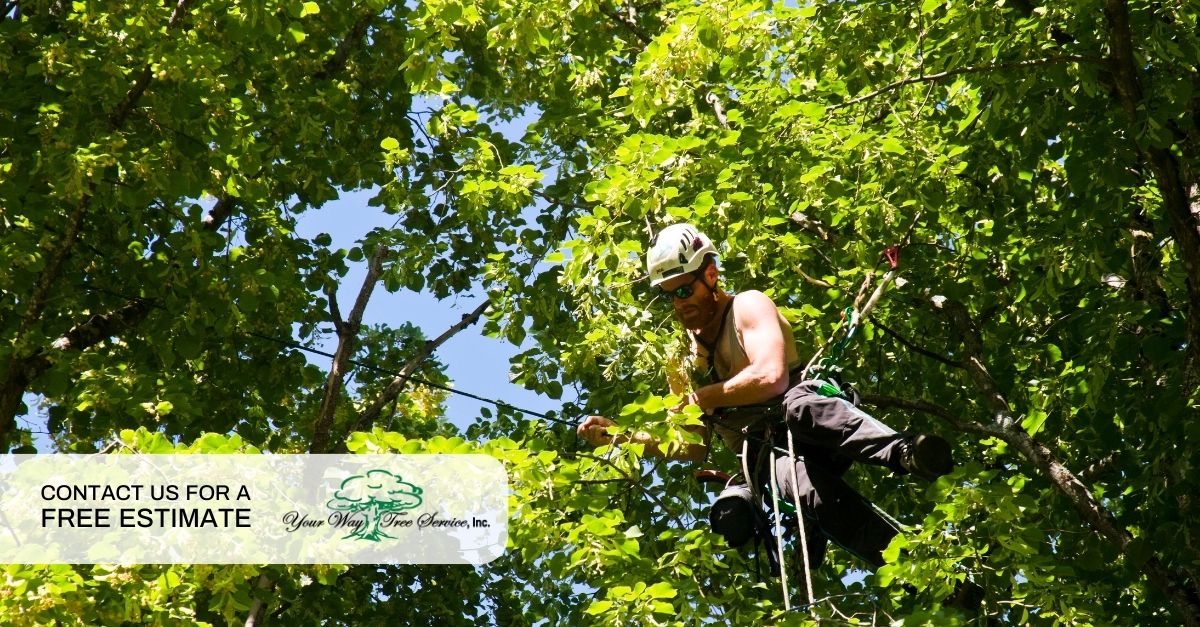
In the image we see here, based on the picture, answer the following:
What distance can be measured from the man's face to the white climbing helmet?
31mm

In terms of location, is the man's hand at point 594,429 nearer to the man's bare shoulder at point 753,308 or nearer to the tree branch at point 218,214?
the man's bare shoulder at point 753,308

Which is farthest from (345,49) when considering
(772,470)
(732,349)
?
(772,470)

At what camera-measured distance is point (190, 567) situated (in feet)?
18.3

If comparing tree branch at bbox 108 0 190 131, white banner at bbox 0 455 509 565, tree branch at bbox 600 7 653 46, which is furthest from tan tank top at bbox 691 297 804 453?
tree branch at bbox 108 0 190 131

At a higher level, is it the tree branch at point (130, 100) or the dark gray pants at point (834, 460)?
the tree branch at point (130, 100)

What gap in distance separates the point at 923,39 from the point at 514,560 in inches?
187

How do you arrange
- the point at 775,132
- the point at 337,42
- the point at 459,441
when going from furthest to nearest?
1. the point at 337,42
2. the point at 775,132
3. the point at 459,441

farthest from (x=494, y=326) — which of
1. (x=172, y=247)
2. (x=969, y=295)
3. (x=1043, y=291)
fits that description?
(x=1043, y=291)

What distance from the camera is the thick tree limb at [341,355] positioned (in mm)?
9336

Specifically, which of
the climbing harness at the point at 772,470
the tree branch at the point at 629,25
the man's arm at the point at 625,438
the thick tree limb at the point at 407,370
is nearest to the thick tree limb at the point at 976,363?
the climbing harness at the point at 772,470

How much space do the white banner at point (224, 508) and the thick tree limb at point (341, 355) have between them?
7.13 ft

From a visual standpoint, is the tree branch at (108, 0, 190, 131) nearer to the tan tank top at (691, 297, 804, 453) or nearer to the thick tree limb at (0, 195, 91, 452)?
the thick tree limb at (0, 195, 91, 452)

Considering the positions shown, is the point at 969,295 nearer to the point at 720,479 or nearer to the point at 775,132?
the point at 775,132

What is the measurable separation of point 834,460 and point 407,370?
5.37 meters
